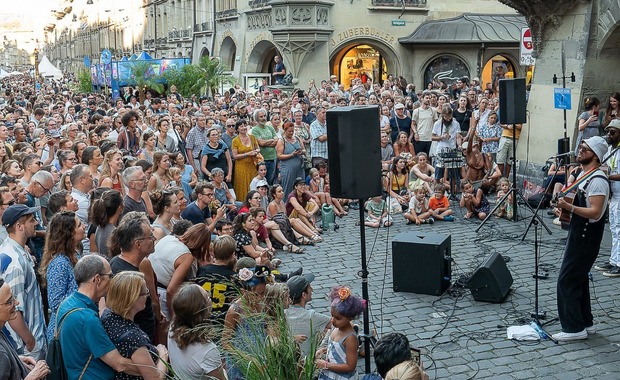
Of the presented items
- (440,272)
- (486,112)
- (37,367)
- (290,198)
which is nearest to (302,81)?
(486,112)

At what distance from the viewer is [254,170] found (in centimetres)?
1300

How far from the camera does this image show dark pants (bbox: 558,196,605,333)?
7285 millimetres

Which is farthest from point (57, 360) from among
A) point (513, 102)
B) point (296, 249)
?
point (513, 102)

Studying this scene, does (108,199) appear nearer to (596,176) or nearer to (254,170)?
(596,176)

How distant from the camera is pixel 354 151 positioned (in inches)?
252

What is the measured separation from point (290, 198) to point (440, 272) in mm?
4029

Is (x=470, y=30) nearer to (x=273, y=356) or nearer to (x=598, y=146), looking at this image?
(x=598, y=146)

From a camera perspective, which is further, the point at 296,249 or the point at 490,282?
the point at 296,249

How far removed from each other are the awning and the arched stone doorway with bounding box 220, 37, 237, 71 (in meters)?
10.4

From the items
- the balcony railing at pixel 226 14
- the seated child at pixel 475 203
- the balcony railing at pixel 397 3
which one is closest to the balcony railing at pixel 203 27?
the balcony railing at pixel 226 14

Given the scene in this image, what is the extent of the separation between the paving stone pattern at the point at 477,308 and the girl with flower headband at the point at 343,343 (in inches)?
49.9

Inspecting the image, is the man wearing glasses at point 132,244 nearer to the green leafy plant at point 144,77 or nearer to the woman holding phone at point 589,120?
the woman holding phone at point 589,120

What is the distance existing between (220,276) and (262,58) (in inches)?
1114

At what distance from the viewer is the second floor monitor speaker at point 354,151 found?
6367mm
